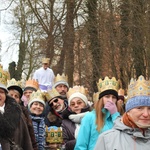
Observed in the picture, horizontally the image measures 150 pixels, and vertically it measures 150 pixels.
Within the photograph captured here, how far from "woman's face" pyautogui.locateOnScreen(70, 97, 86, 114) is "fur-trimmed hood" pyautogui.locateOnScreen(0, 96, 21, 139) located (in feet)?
5.15

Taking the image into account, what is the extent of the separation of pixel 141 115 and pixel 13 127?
6.08ft

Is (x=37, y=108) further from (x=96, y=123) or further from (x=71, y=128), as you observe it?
(x=96, y=123)

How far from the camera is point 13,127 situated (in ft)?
17.1

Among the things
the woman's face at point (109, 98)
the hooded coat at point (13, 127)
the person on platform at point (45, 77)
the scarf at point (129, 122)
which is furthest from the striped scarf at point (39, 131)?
the person on platform at point (45, 77)

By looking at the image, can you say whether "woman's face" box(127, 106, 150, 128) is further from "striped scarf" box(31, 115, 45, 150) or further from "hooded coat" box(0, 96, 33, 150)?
"striped scarf" box(31, 115, 45, 150)

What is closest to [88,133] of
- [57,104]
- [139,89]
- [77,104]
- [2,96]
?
[2,96]

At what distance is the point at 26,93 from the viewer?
31.1 feet

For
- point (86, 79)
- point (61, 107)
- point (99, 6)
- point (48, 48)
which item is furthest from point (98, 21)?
point (61, 107)

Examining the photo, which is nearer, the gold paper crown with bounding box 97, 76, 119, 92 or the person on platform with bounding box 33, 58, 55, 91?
the gold paper crown with bounding box 97, 76, 119, 92

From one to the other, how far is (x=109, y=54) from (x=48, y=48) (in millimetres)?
8825

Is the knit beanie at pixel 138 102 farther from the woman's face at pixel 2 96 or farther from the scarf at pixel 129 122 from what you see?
the woman's face at pixel 2 96

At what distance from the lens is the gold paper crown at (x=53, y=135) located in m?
7.39

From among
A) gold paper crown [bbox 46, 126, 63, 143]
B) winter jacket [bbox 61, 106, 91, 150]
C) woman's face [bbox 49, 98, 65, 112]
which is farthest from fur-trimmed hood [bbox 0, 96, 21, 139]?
woman's face [bbox 49, 98, 65, 112]

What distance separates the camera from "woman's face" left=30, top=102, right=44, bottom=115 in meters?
7.33
